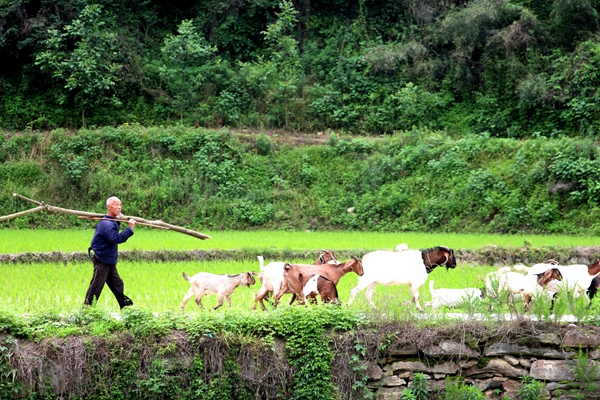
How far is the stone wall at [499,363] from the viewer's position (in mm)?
10203

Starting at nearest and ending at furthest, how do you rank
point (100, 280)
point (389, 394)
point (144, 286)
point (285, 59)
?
A: 1. point (389, 394)
2. point (100, 280)
3. point (144, 286)
4. point (285, 59)

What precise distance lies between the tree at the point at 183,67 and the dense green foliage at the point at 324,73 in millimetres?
50

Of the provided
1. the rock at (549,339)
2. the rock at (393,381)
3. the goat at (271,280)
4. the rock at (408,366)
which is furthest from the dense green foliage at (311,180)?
the rock at (393,381)

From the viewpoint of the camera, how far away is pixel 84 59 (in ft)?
89.8

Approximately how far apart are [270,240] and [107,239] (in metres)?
9.48

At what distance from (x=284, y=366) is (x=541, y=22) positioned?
72.5 feet

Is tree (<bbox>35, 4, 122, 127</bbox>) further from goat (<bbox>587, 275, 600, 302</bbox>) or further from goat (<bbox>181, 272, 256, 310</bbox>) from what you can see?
goat (<bbox>587, 275, 600, 302</bbox>)

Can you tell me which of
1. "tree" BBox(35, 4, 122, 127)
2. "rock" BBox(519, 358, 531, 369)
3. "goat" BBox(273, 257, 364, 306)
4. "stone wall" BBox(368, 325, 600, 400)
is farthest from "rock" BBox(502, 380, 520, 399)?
"tree" BBox(35, 4, 122, 127)

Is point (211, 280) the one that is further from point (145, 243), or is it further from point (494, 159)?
point (494, 159)

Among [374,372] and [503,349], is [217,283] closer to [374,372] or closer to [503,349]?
[374,372]

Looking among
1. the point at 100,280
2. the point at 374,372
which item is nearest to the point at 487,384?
the point at 374,372

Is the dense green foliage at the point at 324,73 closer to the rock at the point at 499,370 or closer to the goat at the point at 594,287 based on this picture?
the goat at the point at 594,287

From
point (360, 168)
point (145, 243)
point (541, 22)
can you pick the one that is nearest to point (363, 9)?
point (541, 22)

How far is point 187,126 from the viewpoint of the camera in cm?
2861
